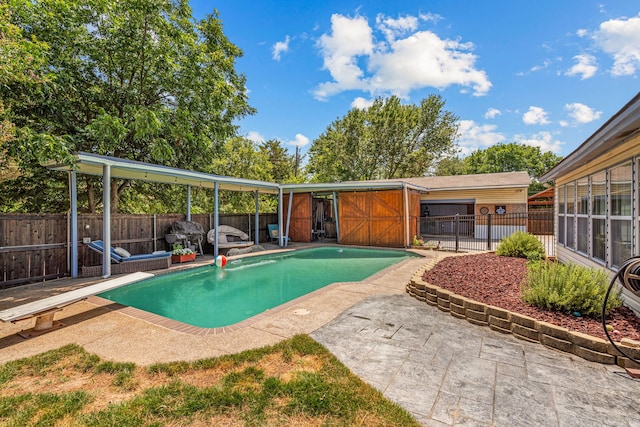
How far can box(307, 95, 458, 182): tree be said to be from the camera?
2603 centimetres

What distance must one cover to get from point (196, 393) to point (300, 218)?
12.7 metres

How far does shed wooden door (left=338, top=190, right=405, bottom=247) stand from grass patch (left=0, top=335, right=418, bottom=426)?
402 inches

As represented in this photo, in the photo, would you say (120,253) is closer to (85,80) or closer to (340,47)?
(85,80)

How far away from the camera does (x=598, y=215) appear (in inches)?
208

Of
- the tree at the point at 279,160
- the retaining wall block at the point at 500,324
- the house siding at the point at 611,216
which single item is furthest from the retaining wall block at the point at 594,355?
the tree at the point at 279,160

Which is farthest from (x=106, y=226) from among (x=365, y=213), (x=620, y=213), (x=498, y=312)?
(x=620, y=213)

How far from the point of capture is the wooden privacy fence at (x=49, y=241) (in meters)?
6.40

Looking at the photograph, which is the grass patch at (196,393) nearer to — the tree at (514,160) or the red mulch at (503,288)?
the red mulch at (503,288)

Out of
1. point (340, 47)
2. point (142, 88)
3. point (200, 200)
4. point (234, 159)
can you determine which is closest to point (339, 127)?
point (234, 159)

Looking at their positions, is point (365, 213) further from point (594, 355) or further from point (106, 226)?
point (594, 355)

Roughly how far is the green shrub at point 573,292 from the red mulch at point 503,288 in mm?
106

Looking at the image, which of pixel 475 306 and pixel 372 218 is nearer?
pixel 475 306

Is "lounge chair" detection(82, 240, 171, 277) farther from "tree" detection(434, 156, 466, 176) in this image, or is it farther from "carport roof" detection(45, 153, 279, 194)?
"tree" detection(434, 156, 466, 176)

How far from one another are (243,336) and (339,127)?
26015 millimetres
